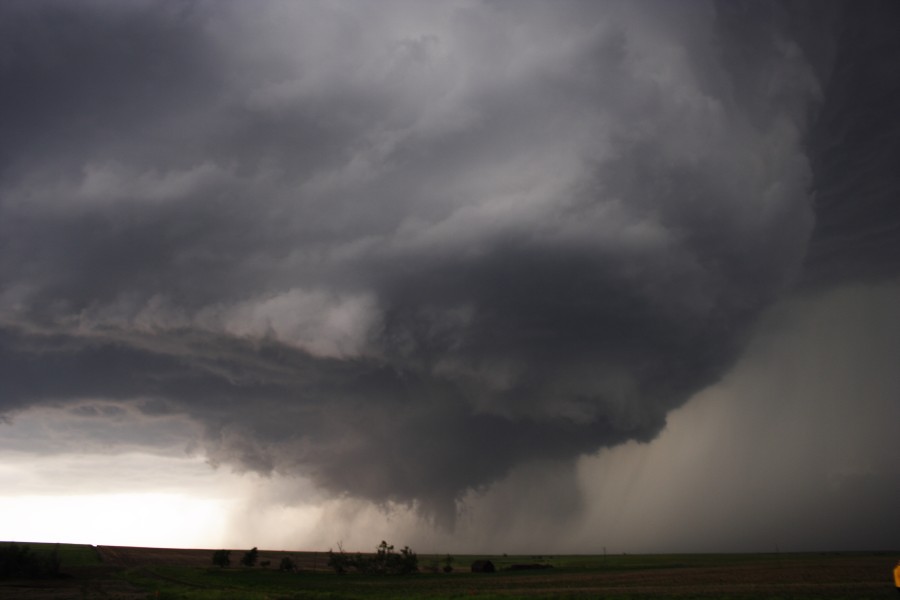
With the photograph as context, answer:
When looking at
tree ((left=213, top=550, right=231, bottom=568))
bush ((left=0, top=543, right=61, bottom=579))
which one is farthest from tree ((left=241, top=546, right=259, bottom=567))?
bush ((left=0, top=543, right=61, bottom=579))

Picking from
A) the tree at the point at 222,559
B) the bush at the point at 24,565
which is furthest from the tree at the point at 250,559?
the bush at the point at 24,565

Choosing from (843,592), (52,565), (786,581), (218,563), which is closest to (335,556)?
(218,563)

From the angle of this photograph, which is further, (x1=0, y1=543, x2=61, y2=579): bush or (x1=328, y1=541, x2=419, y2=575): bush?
(x1=328, y1=541, x2=419, y2=575): bush

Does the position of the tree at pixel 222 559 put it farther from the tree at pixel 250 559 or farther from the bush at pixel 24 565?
the bush at pixel 24 565

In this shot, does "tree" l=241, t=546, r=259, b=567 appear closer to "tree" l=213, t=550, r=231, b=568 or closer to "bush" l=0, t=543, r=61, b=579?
"tree" l=213, t=550, r=231, b=568

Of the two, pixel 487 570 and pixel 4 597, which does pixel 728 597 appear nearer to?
pixel 4 597

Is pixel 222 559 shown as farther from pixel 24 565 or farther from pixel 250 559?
pixel 24 565

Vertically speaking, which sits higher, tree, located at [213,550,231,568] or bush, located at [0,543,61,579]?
bush, located at [0,543,61,579]

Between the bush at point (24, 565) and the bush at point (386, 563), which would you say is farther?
the bush at point (386, 563)

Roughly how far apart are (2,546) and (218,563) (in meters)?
53.3

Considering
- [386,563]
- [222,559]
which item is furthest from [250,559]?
[386,563]

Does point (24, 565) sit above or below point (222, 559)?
above

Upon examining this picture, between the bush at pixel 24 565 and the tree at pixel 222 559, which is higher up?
the bush at pixel 24 565

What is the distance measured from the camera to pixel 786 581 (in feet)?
285
